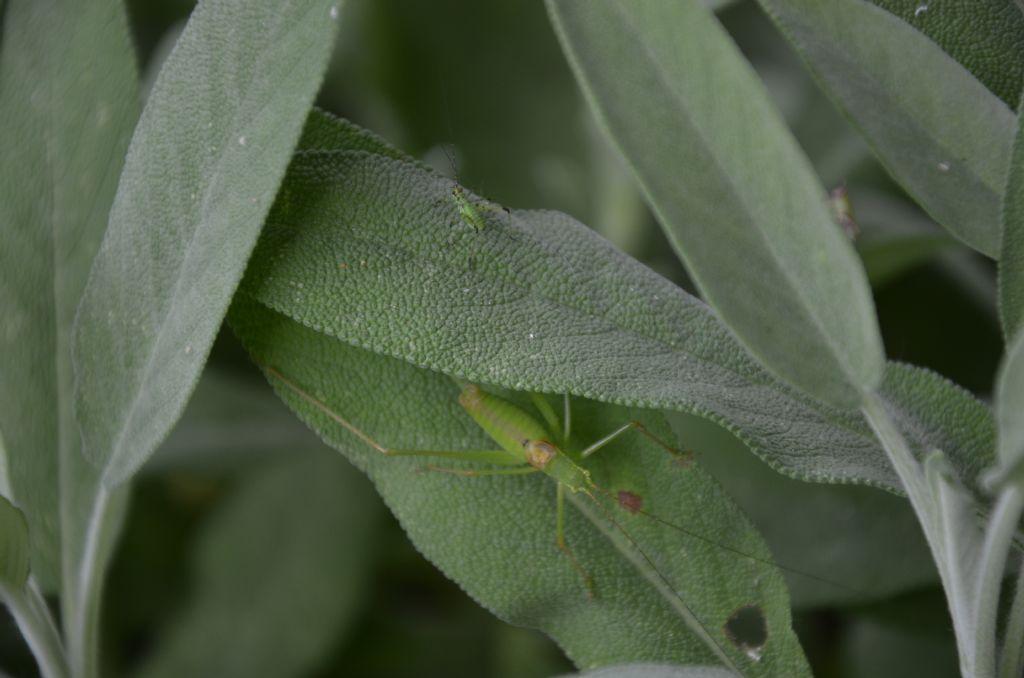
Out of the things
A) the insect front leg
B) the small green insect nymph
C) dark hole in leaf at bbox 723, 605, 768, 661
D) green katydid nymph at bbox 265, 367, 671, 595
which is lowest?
dark hole in leaf at bbox 723, 605, 768, 661

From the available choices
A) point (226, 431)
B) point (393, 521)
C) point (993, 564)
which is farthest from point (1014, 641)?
point (226, 431)

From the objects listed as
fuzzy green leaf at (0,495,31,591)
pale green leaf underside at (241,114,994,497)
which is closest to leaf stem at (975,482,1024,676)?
pale green leaf underside at (241,114,994,497)

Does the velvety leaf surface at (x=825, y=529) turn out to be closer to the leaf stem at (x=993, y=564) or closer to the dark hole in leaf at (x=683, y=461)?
the dark hole in leaf at (x=683, y=461)

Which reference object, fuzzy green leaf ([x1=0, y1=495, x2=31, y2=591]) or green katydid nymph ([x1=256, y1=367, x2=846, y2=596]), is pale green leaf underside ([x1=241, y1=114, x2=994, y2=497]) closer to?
green katydid nymph ([x1=256, y1=367, x2=846, y2=596])

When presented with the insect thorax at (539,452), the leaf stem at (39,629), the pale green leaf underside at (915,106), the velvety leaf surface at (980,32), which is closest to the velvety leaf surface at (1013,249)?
the pale green leaf underside at (915,106)

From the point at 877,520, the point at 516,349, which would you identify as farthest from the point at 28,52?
the point at 877,520
